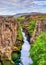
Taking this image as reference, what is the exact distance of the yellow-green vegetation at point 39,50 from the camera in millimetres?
5898

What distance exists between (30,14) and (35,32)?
39cm

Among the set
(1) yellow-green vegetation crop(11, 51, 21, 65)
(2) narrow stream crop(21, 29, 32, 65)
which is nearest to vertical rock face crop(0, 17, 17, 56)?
(1) yellow-green vegetation crop(11, 51, 21, 65)

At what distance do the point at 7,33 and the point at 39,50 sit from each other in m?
0.85

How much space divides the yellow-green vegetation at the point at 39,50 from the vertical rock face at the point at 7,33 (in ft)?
1.68

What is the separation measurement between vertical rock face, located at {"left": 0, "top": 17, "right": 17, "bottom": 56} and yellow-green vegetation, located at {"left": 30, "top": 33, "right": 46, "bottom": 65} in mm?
513

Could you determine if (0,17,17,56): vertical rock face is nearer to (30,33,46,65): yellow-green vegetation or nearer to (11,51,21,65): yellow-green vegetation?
(11,51,21,65): yellow-green vegetation

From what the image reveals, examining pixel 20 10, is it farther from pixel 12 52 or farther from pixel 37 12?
pixel 12 52

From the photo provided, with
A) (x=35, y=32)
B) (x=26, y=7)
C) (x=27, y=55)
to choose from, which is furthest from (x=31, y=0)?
(x=27, y=55)

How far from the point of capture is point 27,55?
20.6 feet

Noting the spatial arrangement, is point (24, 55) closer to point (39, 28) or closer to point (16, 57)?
point (16, 57)

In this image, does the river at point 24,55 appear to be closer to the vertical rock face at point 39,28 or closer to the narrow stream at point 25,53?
the narrow stream at point 25,53

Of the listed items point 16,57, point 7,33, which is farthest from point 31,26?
point 16,57

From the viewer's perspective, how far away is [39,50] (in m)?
6.01

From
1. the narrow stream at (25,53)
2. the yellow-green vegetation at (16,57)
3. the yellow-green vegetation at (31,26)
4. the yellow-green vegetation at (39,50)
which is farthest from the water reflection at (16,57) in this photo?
the yellow-green vegetation at (31,26)
